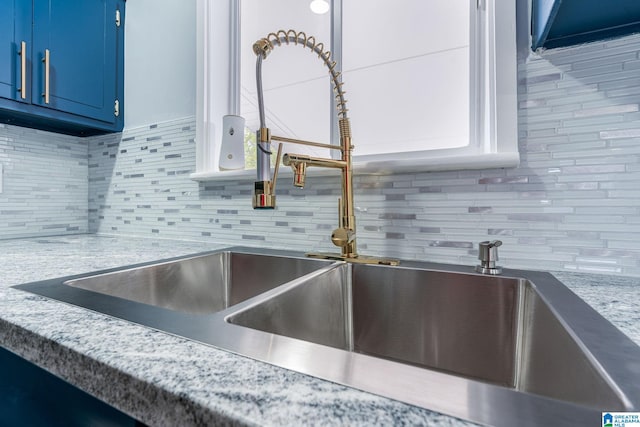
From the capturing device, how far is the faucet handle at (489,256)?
0.81 meters

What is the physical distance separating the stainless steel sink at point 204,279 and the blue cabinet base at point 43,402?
9.3 inches

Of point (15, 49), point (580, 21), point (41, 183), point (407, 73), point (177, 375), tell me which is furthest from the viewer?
point (41, 183)

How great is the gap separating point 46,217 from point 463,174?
2.05 meters

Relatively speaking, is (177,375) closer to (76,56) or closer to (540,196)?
(540,196)

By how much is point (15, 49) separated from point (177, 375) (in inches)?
70.0

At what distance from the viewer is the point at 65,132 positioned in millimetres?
1818

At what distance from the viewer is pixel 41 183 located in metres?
1.73

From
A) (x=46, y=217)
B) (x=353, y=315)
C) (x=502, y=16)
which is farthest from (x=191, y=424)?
(x=46, y=217)

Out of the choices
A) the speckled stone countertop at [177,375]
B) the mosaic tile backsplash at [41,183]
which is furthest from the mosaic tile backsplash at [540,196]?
the mosaic tile backsplash at [41,183]

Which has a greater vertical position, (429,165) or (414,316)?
(429,165)

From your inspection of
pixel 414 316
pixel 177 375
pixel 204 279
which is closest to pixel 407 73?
pixel 414 316

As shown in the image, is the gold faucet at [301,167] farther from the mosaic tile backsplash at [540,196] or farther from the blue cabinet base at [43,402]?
the blue cabinet base at [43,402]

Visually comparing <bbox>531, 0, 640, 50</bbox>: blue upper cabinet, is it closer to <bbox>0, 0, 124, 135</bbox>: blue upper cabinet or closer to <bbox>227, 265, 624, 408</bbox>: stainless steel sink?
<bbox>227, 265, 624, 408</bbox>: stainless steel sink

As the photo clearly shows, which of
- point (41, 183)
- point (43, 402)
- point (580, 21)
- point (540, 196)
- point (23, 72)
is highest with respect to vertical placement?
point (23, 72)
